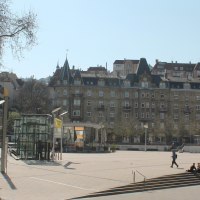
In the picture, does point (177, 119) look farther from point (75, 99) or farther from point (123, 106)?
point (75, 99)

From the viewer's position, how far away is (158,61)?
525ft

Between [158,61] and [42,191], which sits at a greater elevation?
[158,61]

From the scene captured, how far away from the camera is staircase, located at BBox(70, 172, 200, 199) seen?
2388cm

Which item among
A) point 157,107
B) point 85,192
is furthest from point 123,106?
point 85,192

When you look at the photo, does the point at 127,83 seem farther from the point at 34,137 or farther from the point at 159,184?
the point at 159,184

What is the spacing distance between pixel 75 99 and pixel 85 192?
92.5 m

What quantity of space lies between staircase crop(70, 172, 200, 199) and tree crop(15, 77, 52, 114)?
77183 millimetres

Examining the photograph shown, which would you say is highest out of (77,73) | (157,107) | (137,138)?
(77,73)

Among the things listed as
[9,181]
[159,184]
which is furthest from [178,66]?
[9,181]

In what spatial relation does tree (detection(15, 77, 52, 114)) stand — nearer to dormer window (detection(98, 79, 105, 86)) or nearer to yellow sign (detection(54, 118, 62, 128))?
dormer window (detection(98, 79, 105, 86))

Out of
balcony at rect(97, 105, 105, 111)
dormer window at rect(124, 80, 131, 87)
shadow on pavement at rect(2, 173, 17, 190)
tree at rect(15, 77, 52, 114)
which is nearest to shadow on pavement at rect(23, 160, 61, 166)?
shadow on pavement at rect(2, 173, 17, 190)

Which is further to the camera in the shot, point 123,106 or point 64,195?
point 123,106

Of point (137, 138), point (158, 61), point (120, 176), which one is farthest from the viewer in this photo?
point (158, 61)

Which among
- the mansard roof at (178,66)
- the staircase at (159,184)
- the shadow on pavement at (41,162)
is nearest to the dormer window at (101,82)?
the mansard roof at (178,66)
